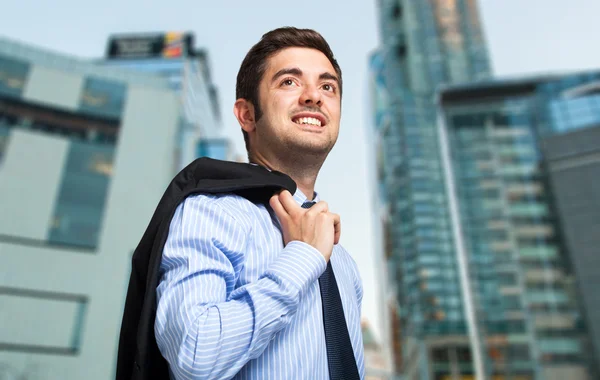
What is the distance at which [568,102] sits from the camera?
46.0 meters

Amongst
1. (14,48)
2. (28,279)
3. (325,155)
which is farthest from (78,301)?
(325,155)

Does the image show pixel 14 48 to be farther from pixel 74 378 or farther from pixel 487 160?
pixel 487 160

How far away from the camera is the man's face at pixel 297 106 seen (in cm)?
172

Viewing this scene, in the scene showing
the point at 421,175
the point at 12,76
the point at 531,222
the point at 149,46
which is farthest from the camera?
the point at 149,46

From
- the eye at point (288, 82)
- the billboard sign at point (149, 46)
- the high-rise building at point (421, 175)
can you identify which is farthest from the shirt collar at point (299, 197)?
the billboard sign at point (149, 46)

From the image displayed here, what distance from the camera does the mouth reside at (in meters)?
1.74

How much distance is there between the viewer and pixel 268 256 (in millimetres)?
1441

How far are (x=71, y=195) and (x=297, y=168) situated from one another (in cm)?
3382

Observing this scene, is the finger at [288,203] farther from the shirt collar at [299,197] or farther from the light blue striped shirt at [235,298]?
the shirt collar at [299,197]

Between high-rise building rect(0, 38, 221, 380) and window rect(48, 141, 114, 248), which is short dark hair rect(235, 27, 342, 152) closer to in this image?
high-rise building rect(0, 38, 221, 380)

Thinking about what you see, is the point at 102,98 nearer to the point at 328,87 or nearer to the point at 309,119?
the point at 328,87

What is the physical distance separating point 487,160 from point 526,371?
65.8 feet

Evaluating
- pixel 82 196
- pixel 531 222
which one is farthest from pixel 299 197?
pixel 531 222

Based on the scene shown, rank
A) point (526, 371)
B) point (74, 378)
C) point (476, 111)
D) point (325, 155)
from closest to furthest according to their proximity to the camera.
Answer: point (325, 155) → point (74, 378) → point (526, 371) → point (476, 111)
